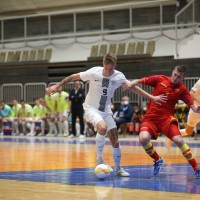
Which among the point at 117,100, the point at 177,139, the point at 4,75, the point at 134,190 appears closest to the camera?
the point at 134,190

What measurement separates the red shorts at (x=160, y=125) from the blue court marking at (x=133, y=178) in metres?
0.75

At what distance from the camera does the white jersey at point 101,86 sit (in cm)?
1101

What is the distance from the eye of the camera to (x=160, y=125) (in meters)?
11.0

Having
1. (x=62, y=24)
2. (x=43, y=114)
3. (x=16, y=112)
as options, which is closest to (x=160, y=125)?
(x=43, y=114)

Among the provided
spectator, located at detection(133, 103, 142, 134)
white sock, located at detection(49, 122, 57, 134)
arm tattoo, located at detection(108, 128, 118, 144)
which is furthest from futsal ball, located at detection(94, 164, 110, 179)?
white sock, located at detection(49, 122, 57, 134)

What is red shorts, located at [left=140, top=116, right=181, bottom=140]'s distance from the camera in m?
10.9

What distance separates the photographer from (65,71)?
34.5 meters

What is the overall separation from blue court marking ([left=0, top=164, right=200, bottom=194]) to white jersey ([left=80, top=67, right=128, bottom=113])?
127 cm

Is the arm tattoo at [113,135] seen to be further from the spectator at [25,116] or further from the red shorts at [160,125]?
the spectator at [25,116]

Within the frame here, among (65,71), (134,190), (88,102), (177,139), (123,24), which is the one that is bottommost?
(134,190)

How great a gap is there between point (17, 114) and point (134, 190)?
24.9 metres

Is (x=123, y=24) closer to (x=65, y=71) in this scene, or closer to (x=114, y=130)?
(x=65, y=71)

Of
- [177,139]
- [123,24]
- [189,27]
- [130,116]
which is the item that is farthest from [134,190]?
[123,24]

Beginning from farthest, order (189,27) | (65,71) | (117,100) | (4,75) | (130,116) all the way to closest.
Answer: (4,75) < (65,71) < (117,100) < (189,27) < (130,116)
